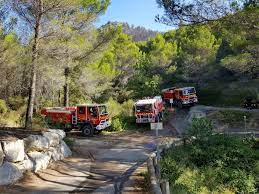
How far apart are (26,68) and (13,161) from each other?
8952 millimetres

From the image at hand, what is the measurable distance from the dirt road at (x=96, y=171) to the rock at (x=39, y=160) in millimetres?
286

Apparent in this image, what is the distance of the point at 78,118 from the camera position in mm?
30078

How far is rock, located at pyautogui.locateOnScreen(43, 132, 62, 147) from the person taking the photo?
18595 millimetres

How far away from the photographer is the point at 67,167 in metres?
17.8

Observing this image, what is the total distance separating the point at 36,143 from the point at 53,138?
1.96 meters

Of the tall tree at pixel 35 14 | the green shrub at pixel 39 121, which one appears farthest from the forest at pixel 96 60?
the green shrub at pixel 39 121

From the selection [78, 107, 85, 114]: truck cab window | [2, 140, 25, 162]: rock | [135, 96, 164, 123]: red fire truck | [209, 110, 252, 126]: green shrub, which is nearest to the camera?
[2, 140, 25, 162]: rock

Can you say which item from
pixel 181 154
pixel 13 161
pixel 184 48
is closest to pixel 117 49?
pixel 184 48

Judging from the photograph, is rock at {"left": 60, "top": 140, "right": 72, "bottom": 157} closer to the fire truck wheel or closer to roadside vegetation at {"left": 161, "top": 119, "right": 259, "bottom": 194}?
roadside vegetation at {"left": 161, "top": 119, "right": 259, "bottom": 194}

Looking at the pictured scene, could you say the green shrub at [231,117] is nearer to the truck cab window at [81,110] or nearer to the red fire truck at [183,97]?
the red fire truck at [183,97]

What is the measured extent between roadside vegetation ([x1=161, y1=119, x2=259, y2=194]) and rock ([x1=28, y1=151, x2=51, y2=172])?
450 cm

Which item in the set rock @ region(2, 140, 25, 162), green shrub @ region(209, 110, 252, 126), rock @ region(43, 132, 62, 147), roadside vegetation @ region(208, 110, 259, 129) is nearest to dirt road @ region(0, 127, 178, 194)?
rock @ region(2, 140, 25, 162)

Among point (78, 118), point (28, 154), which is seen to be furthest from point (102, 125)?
point (28, 154)

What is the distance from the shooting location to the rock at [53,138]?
61.0 feet
